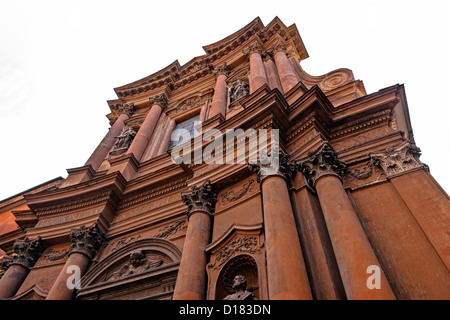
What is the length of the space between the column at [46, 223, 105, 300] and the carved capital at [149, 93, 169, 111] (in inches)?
333

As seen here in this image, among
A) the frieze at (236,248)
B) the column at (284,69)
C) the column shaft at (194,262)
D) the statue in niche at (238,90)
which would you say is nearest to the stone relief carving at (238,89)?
the statue in niche at (238,90)

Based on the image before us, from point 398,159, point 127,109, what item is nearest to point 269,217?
point 398,159

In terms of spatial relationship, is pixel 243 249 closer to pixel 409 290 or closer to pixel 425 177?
pixel 409 290

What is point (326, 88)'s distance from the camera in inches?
365

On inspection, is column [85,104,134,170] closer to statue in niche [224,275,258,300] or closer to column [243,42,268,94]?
column [243,42,268,94]

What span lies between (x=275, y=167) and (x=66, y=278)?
578 centimetres

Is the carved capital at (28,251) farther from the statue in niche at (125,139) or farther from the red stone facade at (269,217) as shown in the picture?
the statue in niche at (125,139)

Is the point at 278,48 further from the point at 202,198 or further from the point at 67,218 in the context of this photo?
the point at 67,218

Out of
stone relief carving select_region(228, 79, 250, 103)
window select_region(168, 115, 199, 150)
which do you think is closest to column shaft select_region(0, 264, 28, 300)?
window select_region(168, 115, 199, 150)

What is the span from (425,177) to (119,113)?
15372 mm

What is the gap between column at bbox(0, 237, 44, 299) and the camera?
806 centimetres

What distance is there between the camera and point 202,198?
22.9 feet

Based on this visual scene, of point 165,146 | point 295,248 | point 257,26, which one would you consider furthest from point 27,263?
point 257,26
